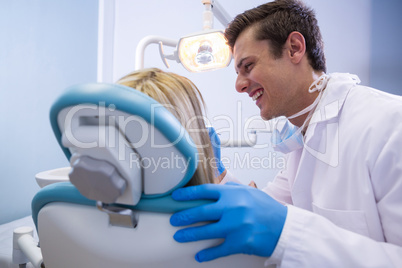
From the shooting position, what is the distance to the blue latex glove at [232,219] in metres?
0.39

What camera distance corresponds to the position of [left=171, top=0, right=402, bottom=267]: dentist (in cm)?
45

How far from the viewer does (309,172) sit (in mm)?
937

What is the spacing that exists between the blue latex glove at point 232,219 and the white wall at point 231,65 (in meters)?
1.17

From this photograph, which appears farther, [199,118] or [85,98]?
[199,118]

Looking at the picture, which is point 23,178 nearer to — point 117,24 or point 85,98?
point 85,98

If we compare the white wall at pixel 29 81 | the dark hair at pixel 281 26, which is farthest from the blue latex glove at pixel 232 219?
the white wall at pixel 29 81

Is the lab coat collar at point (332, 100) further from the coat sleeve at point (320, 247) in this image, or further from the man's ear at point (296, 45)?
the coat sleeve at point (320, 247)

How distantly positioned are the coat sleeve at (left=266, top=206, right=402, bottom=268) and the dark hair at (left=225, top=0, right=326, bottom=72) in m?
0.84

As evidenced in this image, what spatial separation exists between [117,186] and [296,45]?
1090 mm

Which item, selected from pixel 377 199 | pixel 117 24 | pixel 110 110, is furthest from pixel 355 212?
pixel 117 24

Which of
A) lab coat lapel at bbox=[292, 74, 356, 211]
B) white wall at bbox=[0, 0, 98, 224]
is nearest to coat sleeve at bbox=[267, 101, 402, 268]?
lab coat lapel at bbox=[292, 74, 356, 211]

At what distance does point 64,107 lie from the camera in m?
0.35

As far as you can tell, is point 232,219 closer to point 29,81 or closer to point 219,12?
point 219,12

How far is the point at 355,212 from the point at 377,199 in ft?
0.23
